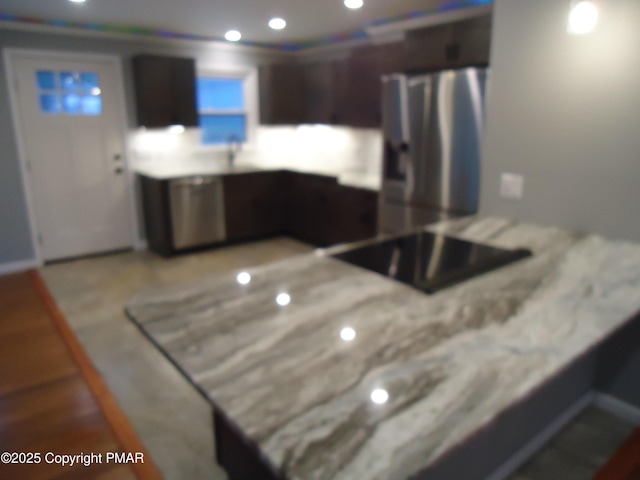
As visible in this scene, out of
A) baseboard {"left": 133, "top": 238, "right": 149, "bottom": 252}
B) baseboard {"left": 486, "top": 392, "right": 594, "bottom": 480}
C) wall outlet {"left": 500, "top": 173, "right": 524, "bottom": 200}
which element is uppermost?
wall outlet {"left": 500, "top": 173, "right": 524, "bottom": 200}

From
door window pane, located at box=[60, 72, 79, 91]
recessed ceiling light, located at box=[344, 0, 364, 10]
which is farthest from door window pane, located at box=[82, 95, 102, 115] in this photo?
recessed ceiling light, located at box=[344, 0, 364, 10]

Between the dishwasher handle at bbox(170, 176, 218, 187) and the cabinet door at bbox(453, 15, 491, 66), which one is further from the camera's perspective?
the dishwasher handle at bbox(170, 176, 218, 187)

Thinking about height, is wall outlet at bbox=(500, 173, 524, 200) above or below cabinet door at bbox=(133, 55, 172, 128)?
below

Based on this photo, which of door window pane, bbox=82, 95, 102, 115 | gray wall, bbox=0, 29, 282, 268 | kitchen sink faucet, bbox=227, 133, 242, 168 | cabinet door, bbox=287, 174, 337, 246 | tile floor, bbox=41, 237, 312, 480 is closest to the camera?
tile floor, bbox=41, 237, 312, 480

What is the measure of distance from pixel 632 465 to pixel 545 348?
1386mm

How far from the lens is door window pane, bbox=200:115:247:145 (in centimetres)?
555

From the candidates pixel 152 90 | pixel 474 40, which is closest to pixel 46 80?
pixel 152 90

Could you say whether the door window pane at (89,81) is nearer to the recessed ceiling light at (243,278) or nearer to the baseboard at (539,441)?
the recessed ceiling light at (243,278)

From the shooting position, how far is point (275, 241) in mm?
5621

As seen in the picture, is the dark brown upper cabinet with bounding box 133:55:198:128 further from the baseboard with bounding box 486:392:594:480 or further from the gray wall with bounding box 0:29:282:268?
the baseboard with bounding box 486:392:594:480

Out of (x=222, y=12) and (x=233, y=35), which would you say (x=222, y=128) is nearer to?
(x=233, y=35)

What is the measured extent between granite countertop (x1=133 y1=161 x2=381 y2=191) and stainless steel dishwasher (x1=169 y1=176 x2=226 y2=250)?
4.3 inches

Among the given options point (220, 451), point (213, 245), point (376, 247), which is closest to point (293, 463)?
point (220, 451)

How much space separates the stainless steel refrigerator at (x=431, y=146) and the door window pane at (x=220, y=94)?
9.06ft
